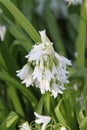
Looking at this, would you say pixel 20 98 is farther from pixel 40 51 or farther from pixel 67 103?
pixel 40 51

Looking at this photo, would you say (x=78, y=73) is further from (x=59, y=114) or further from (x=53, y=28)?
(x=53, y=28)

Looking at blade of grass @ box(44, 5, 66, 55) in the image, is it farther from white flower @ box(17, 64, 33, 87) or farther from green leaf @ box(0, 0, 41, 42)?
white flower @ box(17, 64, 33, 87)

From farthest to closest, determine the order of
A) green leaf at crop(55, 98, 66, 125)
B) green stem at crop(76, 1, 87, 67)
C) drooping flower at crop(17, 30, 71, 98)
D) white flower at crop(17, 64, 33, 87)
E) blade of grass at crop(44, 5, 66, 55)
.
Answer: blade of grass at crop(44, 5, 66, 55)
green stem at crop(76, 1, 87, 67)
green leaf at crop(55, 98, 66, 125)
white flower at crop(17, 64, 33, 87)
drooping flower at crop(17, 30, 71, 98)

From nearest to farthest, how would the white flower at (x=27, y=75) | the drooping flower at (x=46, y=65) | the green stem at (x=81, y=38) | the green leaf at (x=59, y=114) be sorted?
the drooping flower at (x=46, y=65) → the white flower at (x=27, y=75) → the green leaf at (x=59, y=114) → the green stem at (x=81, y=38)

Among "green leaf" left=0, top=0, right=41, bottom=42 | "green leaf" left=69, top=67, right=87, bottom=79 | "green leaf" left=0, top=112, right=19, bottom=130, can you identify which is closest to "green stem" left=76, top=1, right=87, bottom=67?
"green leaf" left=69, top=67, right=87, bottom=79

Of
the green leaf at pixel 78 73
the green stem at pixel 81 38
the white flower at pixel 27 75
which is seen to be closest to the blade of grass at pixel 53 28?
the green stem at pixel 81 38

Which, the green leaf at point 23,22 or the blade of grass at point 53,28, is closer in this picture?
the green leaf at point 23,22

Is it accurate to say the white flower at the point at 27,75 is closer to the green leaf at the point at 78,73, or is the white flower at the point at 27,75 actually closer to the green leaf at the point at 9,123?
the green leaf at the point at 9,123

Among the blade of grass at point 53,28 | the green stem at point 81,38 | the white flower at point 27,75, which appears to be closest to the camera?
the white flower at point 27,75

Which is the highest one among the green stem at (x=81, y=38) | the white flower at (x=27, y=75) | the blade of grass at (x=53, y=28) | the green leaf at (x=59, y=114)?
the blade of grass at (x=53, y=28)

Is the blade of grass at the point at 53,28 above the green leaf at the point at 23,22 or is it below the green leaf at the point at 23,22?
above

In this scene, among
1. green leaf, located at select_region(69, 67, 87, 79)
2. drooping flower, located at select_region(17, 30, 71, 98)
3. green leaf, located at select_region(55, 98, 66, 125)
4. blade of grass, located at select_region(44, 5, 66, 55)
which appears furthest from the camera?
blade of grass, located at select_region(44, 5, 66, 55)
